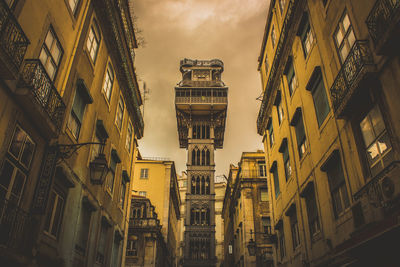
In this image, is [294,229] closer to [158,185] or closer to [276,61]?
[276,61]

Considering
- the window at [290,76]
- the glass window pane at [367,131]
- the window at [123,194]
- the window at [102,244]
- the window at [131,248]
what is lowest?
the window at [102,244]

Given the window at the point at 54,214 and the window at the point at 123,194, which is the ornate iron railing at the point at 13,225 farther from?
the window at the point at 123,194

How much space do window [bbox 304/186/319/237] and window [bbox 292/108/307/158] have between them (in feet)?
6.48

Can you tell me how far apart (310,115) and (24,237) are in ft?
37.9

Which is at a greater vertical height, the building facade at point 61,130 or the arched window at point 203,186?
the arched window at point 203,186

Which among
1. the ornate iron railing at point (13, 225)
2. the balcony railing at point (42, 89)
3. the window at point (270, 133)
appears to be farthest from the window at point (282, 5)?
the ornate iron railing at point (13, 225)

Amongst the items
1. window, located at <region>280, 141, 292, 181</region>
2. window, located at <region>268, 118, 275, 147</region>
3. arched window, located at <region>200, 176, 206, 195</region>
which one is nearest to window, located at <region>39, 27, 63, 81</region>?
window, located at <region>280, 141, 292, 181</region>

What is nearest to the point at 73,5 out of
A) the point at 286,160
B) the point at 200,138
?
the point at 286,160

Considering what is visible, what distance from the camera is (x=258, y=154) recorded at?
37.4 metres

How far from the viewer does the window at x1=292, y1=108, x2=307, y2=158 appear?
15742 millimetres

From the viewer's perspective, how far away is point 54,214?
36.9 ft

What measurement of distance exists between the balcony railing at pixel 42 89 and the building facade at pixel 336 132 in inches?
338

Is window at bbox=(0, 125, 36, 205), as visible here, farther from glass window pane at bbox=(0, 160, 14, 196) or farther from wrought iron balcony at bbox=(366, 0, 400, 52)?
wrought iron balcony at bbox=(366, 0, 400, 52)

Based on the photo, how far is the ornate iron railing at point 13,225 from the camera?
25.5 ft
